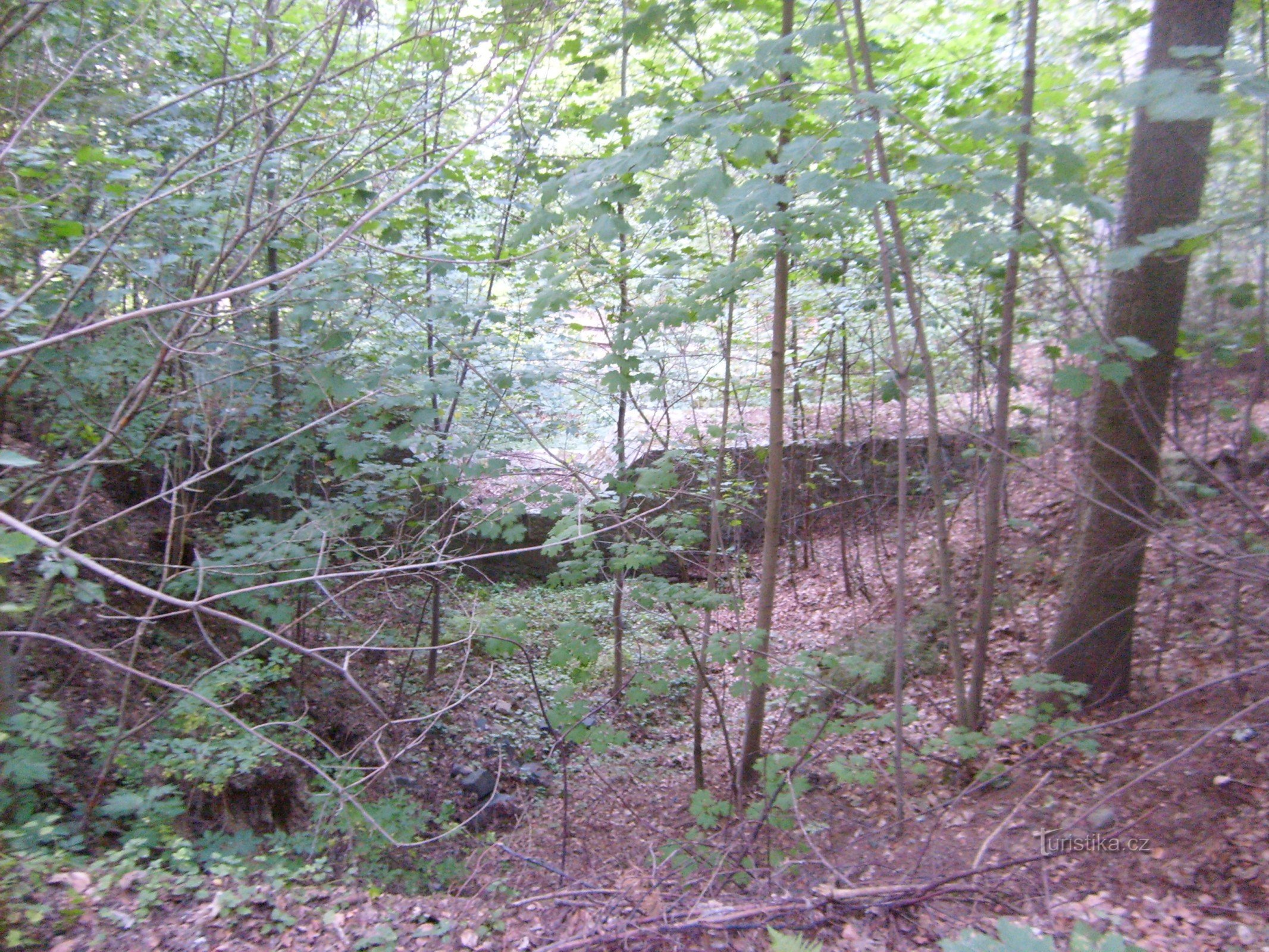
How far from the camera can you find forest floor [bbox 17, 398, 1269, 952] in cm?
294

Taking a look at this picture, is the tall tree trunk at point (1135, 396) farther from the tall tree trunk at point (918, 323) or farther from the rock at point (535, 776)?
the rock at point (535, 776)

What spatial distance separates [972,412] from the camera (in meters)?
5.18

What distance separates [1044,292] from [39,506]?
221 inches

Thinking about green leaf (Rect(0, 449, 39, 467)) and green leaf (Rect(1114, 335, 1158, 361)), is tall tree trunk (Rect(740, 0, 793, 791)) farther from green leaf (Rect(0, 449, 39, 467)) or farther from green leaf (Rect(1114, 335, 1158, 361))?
green leaf (Rect(0, 449, 39, 467))

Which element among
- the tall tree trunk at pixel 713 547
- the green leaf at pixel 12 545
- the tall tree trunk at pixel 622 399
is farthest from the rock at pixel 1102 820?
the green leaf at pixel 12 545

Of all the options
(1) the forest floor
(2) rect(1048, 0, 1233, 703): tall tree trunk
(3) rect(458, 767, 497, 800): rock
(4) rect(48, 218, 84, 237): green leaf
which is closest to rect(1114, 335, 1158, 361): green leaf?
(2) rect(1048, 0, 1233, 703): tall tree trunk

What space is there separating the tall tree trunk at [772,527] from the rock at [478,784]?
91.0 inches

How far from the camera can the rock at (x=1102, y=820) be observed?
12.3ft

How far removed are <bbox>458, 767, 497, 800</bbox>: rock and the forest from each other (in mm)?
30

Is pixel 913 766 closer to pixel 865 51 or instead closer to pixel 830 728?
pixel 830 728

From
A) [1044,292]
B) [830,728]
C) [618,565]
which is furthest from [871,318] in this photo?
[830,728]

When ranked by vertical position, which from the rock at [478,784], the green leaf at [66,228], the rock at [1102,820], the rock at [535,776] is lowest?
the rock at [535,776]

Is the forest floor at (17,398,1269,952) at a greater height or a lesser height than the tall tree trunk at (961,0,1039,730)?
lesser

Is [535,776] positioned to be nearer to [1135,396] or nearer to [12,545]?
[12,545]
